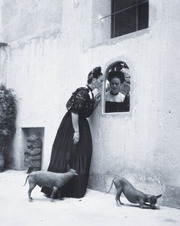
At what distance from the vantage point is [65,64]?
678cm

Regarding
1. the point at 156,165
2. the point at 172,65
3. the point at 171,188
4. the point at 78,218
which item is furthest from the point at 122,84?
the point at 78,218

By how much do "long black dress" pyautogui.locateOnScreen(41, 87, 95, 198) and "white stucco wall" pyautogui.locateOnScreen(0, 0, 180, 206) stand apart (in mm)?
281

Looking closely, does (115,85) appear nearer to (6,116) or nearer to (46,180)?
(46,180)

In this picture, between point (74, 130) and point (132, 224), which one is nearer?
point (132, 224)

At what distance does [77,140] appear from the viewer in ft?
17.7

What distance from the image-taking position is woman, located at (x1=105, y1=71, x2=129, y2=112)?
554 centimetres

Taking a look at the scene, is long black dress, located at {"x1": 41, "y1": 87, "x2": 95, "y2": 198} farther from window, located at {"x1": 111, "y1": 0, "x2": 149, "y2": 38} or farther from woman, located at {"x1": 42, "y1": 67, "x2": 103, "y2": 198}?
window, located at {"x1": 111, "y1": 0, "x2": 149, "y2": 38}

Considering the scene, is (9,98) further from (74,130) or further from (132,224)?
(132,224)

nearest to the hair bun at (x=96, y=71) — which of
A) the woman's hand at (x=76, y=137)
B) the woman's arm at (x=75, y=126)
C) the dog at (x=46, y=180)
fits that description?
the woman's arm at (x=75, y=126)

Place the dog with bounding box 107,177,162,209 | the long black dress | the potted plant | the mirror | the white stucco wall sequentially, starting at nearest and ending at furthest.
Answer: the dog with bounding box 107,177,162,209 < the white stucco wall < the long black dress < the mirror < the potted plant

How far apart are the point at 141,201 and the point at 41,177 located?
1.53 meters

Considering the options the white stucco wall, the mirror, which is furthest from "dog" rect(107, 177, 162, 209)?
the mirror

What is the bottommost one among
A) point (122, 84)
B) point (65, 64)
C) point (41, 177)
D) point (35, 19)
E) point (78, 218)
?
point (78, 218)

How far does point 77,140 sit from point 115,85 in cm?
126
